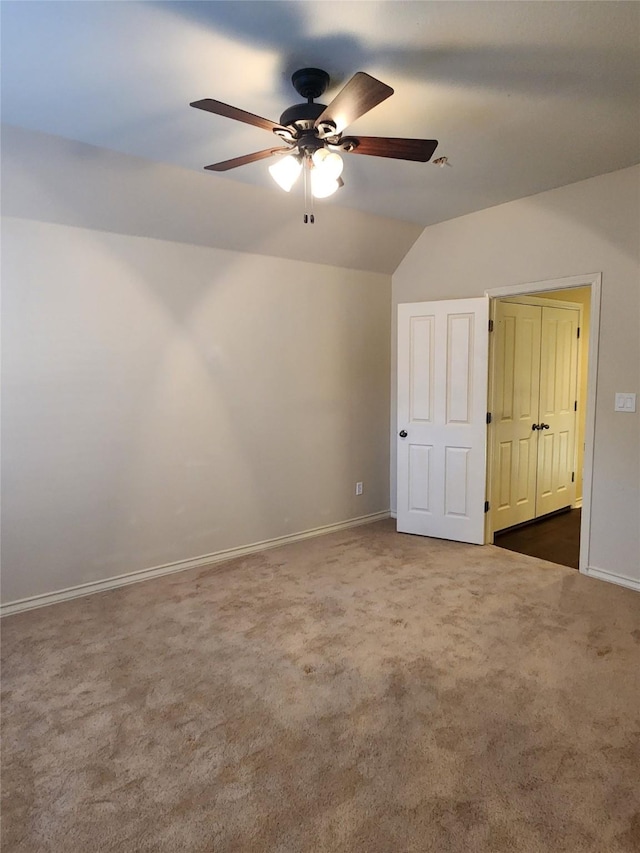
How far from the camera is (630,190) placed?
10.1ft

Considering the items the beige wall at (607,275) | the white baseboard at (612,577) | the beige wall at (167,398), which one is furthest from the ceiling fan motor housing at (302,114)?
the white baseboard at (612,577)

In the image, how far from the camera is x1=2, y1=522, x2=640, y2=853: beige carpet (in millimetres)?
1582

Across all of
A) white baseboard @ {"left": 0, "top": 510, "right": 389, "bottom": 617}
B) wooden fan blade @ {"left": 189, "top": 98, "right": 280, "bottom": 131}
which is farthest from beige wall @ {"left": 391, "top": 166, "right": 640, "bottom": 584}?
wooden fan blade @ {"left": 189, "top": 98, "right": 280, "bottom": 131}

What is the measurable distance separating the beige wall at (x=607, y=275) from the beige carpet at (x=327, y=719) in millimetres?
434

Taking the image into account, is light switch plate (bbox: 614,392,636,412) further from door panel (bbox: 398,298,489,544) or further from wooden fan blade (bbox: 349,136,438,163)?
wooden fan blade (bbox: 349,136,438,163)

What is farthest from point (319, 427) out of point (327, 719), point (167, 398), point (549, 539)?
point (327, 719)

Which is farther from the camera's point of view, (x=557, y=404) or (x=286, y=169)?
(x=557, y=404)

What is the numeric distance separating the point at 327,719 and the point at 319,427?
2.61 metres

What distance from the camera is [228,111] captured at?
69.1 inches

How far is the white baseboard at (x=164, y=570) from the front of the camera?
3068mm

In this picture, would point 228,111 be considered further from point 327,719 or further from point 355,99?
point 327,719

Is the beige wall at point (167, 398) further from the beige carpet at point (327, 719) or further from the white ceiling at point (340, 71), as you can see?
the white ceiling at point (340, 71)

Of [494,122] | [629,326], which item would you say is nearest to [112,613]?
[494,122]

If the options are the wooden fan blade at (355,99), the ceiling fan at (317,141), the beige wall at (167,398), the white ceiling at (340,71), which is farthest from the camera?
the beige wall at (167,398)
